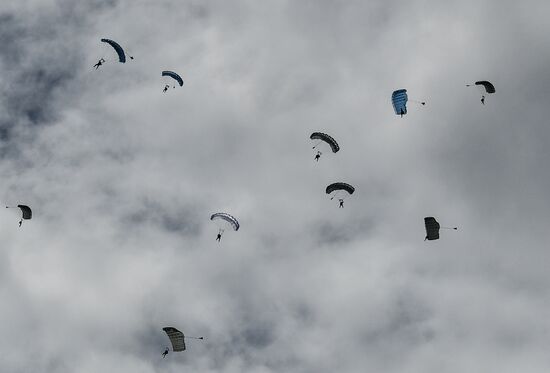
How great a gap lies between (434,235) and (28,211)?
51657 mm

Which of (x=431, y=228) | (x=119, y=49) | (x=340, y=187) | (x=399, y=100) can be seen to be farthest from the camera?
(x=119, y=49)

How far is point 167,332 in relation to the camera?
84312 millimetres

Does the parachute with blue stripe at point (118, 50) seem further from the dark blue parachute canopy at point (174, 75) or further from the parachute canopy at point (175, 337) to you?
the parachute canopy at point (175, 337)

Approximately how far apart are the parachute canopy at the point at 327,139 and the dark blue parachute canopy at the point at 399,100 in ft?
28.2

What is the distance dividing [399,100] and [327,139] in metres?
10.2

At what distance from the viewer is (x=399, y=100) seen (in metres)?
83.9

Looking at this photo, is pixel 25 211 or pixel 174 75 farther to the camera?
pixel 174 75

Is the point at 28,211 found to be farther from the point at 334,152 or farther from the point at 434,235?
the point at 434,235

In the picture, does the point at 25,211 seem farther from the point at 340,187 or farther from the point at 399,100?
the point at 399,100

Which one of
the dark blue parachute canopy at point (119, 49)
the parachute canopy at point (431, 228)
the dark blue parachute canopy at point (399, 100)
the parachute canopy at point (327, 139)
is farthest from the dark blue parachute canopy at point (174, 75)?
the parachute canopy at point (431, 228)

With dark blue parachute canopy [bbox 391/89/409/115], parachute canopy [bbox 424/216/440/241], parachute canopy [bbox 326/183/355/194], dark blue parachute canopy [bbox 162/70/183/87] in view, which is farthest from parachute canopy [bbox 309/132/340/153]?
dark blue parachute canopy [bbox 162/70/183/87]

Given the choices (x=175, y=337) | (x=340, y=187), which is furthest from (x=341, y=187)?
(x=175, y=337)

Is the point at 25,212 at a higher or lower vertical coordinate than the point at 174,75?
lower

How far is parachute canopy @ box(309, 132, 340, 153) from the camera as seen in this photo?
8694 cm
